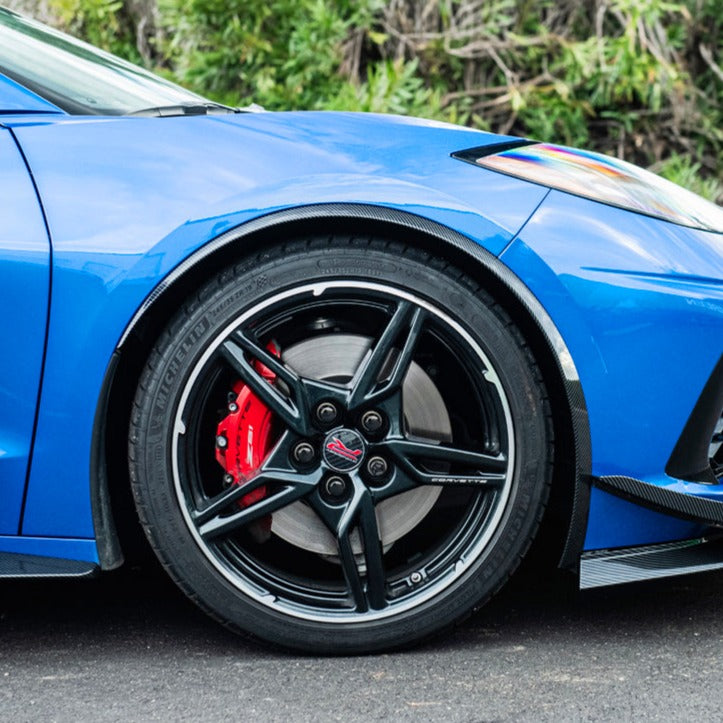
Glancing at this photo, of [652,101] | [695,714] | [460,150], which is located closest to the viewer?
[695,714]

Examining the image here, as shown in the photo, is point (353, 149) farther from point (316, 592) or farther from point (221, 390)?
point (316, 592)

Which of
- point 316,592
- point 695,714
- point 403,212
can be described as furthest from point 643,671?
point 403,212

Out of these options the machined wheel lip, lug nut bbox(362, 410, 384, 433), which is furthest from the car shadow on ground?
lug nut bbox(362, 410, 384, 433)

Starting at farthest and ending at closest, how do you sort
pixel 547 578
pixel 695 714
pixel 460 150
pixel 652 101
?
pixel 652 101
pixel 547 578
pixel 460 150
pixel 695 714

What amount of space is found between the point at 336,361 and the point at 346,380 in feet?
0.14

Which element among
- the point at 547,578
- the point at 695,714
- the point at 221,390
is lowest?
the point at 547,578

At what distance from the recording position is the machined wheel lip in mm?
1927

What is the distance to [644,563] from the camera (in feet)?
6.56

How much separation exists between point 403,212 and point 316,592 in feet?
2.43

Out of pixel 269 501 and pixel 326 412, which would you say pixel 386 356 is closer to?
pixel 326 412

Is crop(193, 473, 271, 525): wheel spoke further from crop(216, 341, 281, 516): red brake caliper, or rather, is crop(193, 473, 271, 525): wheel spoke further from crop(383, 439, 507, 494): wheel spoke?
crop(383, 439, 507, 494): wheel spoke

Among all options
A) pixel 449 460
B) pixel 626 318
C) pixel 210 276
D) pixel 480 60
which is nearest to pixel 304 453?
pixel 449 460

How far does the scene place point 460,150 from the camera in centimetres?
204

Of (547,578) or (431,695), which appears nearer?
(431,695)
